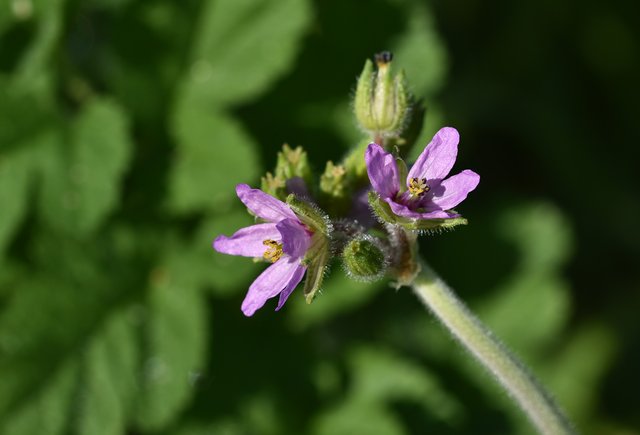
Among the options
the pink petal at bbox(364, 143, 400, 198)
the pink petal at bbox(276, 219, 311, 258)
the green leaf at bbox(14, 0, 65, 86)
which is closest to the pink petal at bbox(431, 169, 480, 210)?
the pink petal at bbox(364, 143, 400, 198)

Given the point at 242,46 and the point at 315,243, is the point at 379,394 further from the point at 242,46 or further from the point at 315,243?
the point at 315,243

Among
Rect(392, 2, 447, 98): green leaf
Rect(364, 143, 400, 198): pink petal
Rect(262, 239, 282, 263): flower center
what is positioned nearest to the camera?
Rect(364, 143, 400, 198): pink petal

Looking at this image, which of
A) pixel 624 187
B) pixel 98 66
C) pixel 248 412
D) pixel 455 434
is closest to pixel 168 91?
pixel 98 66

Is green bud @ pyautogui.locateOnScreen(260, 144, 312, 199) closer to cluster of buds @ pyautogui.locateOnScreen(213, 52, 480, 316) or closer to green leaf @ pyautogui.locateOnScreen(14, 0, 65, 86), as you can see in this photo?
cluster of buds @ pyautogui.locateOnScreen(213, 52, 480, 316)

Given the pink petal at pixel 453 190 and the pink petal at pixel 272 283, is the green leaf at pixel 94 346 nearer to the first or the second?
the pink petal at pixel 272 283

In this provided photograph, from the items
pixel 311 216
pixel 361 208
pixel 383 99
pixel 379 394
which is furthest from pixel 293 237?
pixel 379 394

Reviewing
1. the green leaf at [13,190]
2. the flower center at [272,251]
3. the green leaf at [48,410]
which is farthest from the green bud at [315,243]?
the green leaf at [48,410]
